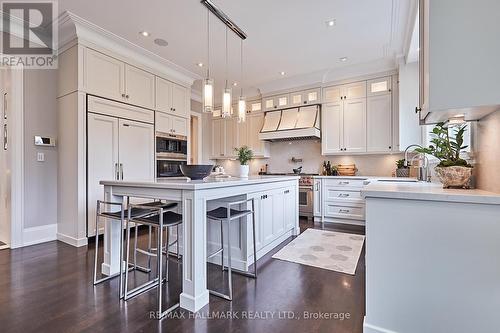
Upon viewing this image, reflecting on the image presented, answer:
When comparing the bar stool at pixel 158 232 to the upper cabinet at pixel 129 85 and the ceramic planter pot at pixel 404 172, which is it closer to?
the upper cabinet at pixel 129 85

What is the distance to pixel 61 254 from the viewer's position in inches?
115

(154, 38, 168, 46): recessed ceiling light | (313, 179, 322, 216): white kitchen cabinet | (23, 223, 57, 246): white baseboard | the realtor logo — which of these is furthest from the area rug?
the realtor logo

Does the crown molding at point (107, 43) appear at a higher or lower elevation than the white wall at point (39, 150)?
higher

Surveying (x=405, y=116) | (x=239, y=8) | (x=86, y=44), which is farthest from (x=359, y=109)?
(x=86, y=44)

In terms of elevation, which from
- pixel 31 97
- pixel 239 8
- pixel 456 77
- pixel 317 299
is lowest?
pixel 317 299

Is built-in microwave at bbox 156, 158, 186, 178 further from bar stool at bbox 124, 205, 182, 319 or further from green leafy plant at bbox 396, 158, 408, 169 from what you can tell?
green leafy plant at bbox 396, 158, 408, 169

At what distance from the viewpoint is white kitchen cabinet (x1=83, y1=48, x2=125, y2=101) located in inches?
131

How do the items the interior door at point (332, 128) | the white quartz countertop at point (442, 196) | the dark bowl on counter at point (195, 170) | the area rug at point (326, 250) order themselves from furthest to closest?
the interior door at point (332, 128), the area rug at point (326, 250), the dark bowl on counter at point (195, 170), the white quartz countertop at point (442, 196)

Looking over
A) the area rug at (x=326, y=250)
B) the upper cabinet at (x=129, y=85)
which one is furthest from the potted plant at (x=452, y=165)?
the upper cabinet at (x=129, y=85)

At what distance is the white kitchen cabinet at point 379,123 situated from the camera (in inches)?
171

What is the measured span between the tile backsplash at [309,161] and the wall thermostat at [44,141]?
3270 millimetres

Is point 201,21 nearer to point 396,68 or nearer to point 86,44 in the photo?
point 86,44

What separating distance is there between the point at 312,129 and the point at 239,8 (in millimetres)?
2627

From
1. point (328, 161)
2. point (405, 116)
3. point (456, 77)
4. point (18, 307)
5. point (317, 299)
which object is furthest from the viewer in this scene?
point (328, 161)
